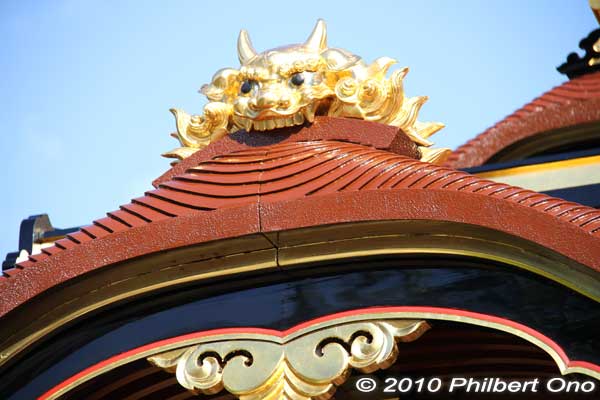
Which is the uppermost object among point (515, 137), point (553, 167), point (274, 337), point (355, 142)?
point (515, 137)

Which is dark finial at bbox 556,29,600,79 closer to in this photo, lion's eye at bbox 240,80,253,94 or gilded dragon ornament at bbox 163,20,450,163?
gilded dragon ornament at bbox 163,20,450,163

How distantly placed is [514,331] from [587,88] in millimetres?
6074

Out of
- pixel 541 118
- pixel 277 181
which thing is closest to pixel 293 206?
pixel 277 181

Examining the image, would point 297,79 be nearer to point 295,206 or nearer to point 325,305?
point 295,206

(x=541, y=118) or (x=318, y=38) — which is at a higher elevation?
(x=541, y=118)

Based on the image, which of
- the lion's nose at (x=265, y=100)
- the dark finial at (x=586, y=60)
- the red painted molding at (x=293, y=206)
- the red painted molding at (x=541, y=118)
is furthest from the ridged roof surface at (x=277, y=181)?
the dark finial at (x=586, y=60)

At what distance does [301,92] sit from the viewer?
619 centimetres

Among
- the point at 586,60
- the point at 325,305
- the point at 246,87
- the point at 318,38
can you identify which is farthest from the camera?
the point at 586,60

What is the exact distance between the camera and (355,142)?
617cm

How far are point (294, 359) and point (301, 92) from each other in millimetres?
1412

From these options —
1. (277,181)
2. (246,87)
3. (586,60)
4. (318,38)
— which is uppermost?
(586,60)

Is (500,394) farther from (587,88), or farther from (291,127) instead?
(587,88)

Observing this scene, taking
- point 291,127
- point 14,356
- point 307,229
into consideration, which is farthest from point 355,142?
point 14,356

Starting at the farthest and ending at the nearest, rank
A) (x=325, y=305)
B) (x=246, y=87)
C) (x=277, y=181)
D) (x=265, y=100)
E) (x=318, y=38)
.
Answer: (x=318, y=38) → (x=246, y=87) → (x=265, y=100) → (x=277, y=181) → (x=325, y=305)
